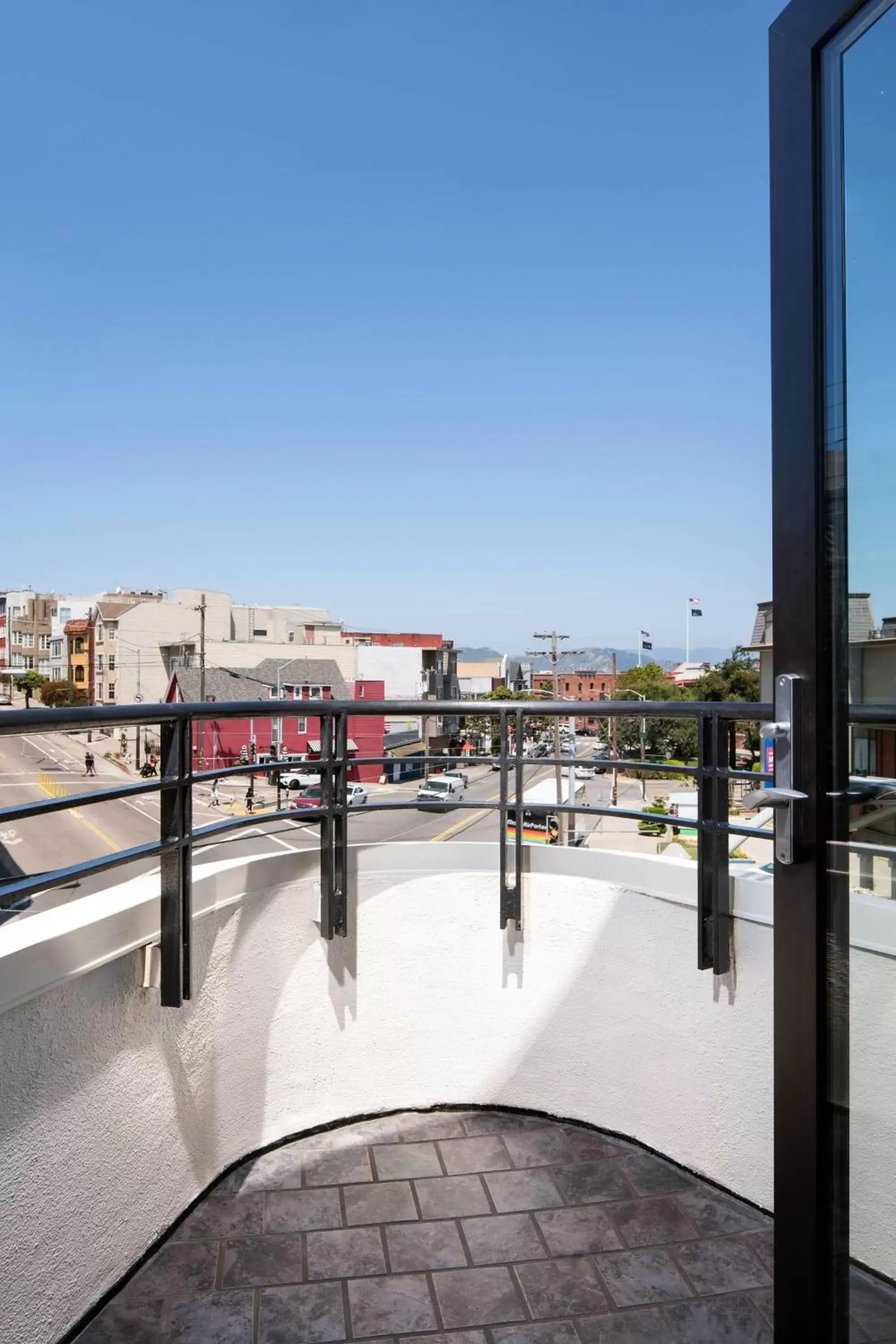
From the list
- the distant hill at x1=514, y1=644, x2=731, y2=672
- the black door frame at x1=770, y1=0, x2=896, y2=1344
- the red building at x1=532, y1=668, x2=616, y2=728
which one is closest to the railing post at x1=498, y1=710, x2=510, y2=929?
the black door frame at x1=770, y1=0, x2=896, y2=1344

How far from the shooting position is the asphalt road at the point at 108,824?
4.84 feet

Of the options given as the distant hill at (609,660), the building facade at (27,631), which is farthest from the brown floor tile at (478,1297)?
the building facade at (27,631)

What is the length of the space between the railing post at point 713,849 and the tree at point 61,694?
40.1 metres

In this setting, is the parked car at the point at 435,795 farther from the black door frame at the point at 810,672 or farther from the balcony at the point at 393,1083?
the black door frame at the point at 810,672

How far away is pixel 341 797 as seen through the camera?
2379 mm

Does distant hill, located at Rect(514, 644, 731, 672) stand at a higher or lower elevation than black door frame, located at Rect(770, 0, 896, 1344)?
higher

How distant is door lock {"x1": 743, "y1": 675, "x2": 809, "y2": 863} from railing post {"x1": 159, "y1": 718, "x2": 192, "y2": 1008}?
1239mm

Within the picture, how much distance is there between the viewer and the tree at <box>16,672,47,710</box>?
49781mm

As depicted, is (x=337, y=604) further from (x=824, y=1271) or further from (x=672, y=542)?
(x=824, y=1271)

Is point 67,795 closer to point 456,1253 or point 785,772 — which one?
point 785,772

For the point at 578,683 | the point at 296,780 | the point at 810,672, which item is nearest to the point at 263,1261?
the point at 296,780

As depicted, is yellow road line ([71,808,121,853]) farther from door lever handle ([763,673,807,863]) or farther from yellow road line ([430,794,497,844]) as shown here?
door lever handle ([763,673,807,863])

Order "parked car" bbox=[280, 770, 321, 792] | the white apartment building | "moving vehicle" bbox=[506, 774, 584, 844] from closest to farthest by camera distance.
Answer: "parked car" bbox=[280, 770, 321, 792] → "moving vehicle" bbox=[506, 774, 584, 844] → the white apartment building

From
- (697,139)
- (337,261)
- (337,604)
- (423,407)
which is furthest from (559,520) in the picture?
(697,139)
